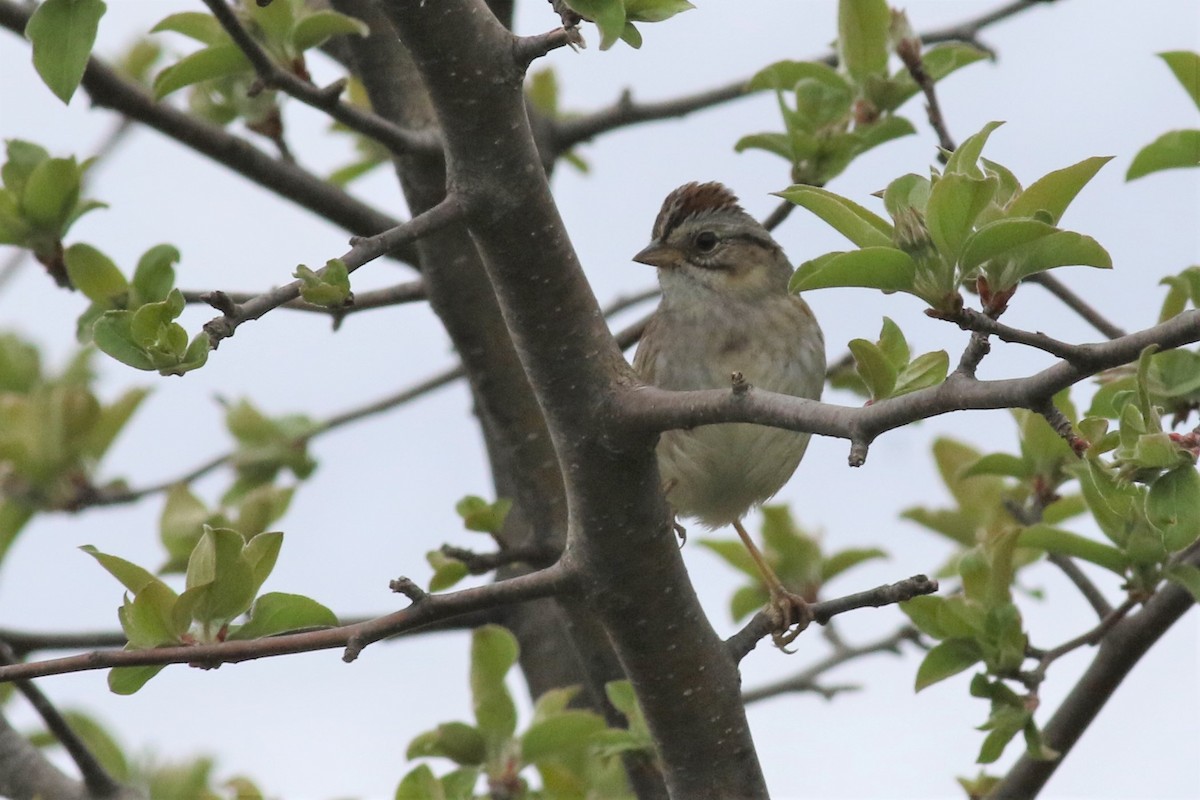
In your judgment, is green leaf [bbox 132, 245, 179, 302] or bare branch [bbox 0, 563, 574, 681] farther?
green leaf [bbox 132, 245, 179, 302]

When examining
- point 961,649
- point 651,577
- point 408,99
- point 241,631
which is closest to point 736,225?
point 408,99

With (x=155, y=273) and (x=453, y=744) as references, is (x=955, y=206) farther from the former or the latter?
(x=453, y=744)

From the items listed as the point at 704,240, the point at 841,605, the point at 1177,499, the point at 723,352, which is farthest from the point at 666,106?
the point at 1177,499

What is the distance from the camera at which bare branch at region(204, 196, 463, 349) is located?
2158mm

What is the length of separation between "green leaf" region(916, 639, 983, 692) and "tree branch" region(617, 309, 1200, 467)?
1.23 metres

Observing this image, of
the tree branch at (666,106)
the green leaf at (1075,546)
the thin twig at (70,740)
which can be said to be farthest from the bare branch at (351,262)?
the tree branch at (666,106)

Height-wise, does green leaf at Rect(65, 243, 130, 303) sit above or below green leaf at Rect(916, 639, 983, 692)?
above

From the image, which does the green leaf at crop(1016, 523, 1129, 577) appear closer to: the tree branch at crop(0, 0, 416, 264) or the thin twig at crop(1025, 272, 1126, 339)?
the thin twig at crop(1025, 272, 1126, 339)

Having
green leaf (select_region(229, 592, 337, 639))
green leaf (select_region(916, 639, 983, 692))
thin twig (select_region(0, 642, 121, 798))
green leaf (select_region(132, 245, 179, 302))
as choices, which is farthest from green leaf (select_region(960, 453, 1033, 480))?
thin twig (select_region(0, 642, 121, 798))

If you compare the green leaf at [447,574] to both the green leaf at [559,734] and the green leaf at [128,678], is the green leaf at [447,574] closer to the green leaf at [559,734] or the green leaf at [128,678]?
the green leaf at [559,734]

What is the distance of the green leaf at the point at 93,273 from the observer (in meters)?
3.31

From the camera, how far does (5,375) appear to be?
511 centimetres

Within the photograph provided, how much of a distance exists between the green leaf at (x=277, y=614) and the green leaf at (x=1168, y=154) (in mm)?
1787

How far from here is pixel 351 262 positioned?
7.40 feet
